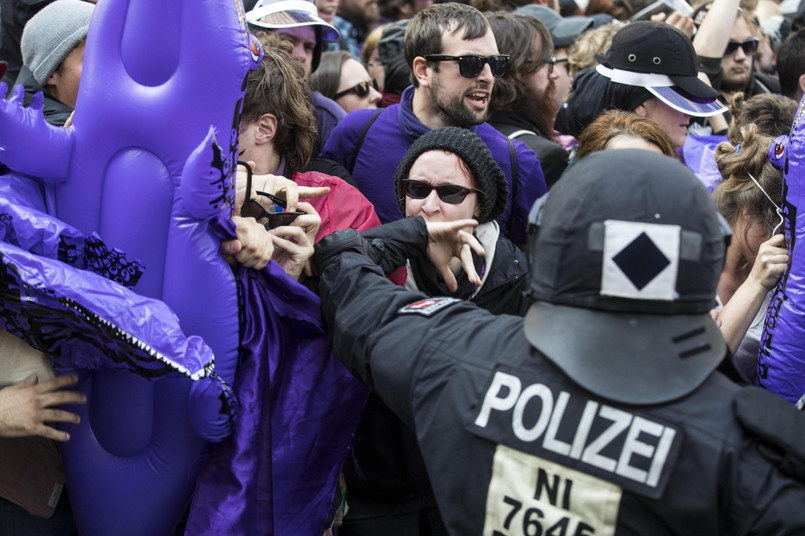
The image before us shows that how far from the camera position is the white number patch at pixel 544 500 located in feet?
5.13

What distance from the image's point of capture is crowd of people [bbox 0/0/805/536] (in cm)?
154

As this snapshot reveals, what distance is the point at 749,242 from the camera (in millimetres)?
2824

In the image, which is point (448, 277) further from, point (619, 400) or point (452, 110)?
point (452, 110)

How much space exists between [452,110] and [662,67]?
0.92 meters

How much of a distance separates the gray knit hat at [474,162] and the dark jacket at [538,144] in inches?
37.2

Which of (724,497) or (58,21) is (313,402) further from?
(58,21)

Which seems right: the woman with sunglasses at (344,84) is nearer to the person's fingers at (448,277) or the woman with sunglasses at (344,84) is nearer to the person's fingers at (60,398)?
the person's fingers at (448,277)

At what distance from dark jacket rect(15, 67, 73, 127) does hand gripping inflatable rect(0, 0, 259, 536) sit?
2.02ft

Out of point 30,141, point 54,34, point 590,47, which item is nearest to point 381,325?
point 30,141

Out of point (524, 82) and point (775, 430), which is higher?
point (775, 430)

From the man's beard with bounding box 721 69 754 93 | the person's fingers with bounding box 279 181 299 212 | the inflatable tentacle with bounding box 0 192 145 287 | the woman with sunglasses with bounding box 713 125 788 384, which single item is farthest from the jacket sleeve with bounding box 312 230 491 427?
the man's beard with bounding box 721 69 754 93

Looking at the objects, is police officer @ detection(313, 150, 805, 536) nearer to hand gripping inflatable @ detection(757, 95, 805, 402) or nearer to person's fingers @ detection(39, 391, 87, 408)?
hand gripping inflatable @ detection(757, 95, 805, 402)

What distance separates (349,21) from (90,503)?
461 centimetres

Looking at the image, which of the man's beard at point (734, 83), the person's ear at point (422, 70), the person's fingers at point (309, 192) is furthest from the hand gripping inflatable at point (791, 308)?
the man's beard at point (734, 83)
